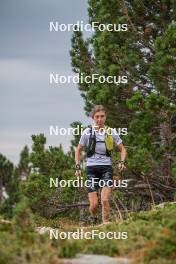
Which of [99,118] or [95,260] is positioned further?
[99,118]

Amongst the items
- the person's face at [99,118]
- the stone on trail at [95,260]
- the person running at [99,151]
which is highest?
the person's face at [99,118]

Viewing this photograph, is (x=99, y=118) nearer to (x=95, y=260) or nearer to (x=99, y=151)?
(x=99, y=151)

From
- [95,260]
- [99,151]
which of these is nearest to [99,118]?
[99,151]

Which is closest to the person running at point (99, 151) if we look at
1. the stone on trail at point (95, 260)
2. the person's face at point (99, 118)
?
the person's face at point (99, 118)

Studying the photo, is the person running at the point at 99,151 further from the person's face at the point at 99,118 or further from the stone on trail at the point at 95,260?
the stone on trail at the point at 95,260

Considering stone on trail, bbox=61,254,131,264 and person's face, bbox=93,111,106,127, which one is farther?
person's face, bbox=93,111,106,127

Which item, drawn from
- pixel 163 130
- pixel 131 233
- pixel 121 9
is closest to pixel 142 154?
pixel 163 130

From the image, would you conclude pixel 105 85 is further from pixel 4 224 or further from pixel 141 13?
pixel 4 224

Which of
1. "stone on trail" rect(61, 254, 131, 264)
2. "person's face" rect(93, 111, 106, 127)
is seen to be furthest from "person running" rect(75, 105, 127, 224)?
"stone on trail" rect(61, 254, 131, 264)

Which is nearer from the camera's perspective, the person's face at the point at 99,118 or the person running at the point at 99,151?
the person's face at the point at 99,118

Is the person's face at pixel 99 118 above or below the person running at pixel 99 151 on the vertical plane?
above

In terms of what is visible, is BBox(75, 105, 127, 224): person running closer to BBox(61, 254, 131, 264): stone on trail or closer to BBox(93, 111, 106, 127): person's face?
BBox(93, 111, 106, 127): person's face

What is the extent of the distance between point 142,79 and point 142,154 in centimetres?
378

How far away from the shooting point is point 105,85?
1908 centimetres
